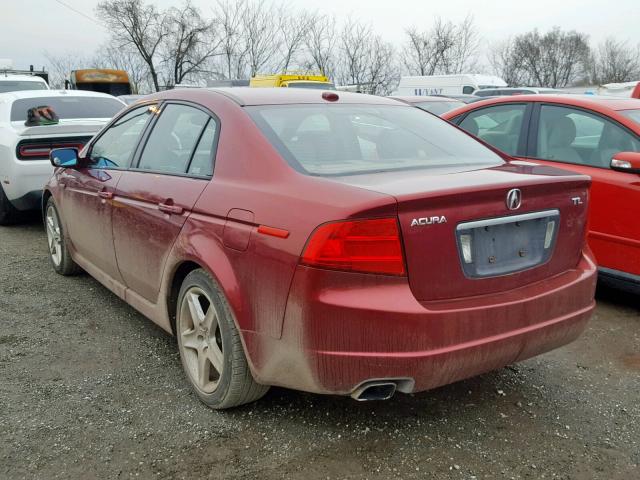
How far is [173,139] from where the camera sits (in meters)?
3.46

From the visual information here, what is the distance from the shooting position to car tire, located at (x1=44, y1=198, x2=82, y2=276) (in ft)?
16.5

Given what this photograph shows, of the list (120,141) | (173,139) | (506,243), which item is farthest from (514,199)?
(120,141)

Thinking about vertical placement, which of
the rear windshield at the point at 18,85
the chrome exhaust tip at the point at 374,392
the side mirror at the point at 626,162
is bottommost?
the chrome exhaust tip at the point at 374,392

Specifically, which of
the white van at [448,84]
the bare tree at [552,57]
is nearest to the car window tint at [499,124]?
the white van at [448,84]

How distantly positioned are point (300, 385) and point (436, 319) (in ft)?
2.01

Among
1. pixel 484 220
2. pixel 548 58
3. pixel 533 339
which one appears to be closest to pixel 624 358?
pixel 533 339

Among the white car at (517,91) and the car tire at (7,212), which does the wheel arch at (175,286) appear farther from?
the white car at (517,91)

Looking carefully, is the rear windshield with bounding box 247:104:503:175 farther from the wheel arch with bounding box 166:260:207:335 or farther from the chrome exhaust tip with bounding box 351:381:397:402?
the chrome exhaust tip with bounding box 351:381:397:402

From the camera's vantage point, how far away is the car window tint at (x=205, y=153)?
9.96 ft

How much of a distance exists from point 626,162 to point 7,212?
6.42m

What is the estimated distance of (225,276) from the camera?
2.69 metres

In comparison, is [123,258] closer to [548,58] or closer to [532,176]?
[532,176]

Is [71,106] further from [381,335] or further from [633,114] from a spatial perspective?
[381,335]

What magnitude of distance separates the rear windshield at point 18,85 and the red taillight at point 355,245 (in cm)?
1344
